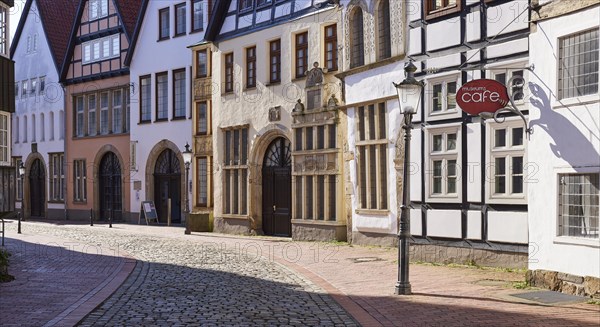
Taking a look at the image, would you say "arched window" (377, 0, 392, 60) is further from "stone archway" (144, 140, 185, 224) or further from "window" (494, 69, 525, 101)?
"stone archway" (144, 140, 185, 224)

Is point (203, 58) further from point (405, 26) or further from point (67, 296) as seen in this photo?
point (67, 296)

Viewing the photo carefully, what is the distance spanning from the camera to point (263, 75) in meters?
27.9

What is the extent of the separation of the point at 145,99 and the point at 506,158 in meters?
24.6

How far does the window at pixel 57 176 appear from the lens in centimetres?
4438

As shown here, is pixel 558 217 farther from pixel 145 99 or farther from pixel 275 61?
pixel 145 99

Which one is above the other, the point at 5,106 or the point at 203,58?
the point at 203,58

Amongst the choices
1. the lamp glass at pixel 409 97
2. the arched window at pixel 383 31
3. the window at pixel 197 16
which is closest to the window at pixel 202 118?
the window at pixel 197 16

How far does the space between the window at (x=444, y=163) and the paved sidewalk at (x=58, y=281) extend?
6.55 meters

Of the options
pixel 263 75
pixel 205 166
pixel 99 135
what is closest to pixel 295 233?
pixel 263 75

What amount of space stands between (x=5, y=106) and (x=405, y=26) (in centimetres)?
911

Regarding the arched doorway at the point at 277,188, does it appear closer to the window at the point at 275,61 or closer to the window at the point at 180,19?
the window at the point at 275,61

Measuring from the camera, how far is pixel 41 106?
152 feet

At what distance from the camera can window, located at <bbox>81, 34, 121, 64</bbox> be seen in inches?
1592

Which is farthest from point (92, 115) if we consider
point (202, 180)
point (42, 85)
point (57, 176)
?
point (202, 180)
